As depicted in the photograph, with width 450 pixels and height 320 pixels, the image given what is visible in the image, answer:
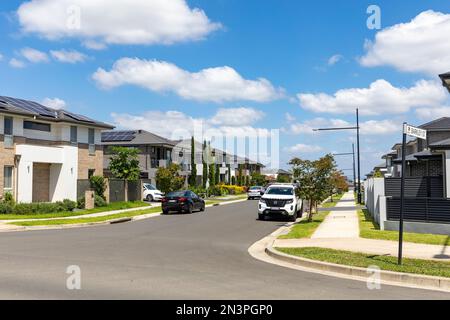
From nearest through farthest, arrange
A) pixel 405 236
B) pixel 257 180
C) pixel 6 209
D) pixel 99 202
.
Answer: pixel 405 236 → pixel 6 209 → pixel 99 202 → pixel 257 180

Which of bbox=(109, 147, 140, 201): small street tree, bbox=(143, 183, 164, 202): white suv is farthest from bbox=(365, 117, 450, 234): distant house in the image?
bbox=(143, 183, 164, 202): white suv

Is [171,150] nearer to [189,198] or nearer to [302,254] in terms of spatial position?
[189,198]

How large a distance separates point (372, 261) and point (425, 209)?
7012mm

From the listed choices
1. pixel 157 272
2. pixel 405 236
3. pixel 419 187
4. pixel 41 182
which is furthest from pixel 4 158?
pixel 405 236

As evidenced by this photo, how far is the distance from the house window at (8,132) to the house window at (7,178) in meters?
1.41

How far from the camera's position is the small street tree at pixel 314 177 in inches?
853

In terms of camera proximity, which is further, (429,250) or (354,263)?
(429,250)

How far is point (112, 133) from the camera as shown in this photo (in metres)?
62.6

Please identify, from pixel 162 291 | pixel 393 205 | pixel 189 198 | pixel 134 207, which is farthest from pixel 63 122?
pixel 162 291

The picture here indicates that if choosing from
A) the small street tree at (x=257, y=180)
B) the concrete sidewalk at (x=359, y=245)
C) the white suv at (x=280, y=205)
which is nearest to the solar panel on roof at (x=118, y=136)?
the white suv at (x=280, y=205)

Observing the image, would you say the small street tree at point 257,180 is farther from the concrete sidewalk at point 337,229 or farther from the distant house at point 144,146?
the concrete sidewalk at point 337,229

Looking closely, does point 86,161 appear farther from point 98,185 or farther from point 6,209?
point 6,209

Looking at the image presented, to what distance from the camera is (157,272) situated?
9.97 metres
